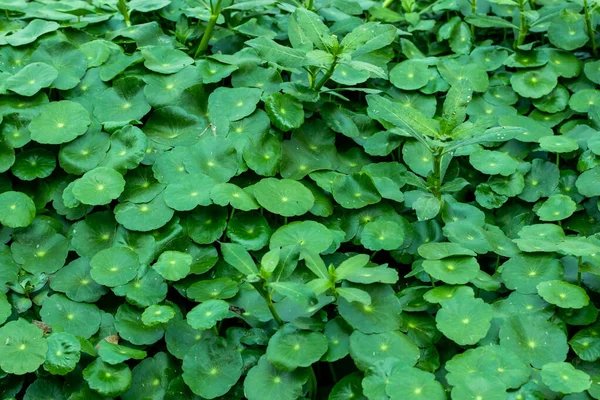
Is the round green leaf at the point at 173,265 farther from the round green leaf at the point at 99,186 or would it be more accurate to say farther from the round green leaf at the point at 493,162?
the round green leaf at the point at 493,162

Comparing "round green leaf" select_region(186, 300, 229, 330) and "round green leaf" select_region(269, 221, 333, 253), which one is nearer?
"round green leaf" select_region(186, 300, 229, 330)

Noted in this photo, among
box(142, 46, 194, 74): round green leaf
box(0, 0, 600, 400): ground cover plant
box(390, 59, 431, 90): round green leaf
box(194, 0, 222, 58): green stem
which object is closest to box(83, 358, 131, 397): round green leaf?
box(0, 0, 600, 400): ground cover plant

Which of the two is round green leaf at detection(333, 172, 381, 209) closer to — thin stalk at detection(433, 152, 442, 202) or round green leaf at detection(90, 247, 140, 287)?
thin stalk at detection(433, 152, 442, 202)

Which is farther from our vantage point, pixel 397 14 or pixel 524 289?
pixel 397 14

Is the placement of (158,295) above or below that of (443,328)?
below

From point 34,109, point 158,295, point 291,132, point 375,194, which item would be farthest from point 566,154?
point 34,109

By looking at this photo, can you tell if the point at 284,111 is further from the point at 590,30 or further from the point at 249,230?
the point at 590,30

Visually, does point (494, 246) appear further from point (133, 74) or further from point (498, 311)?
point (133, 74)
